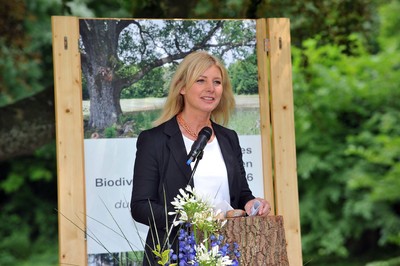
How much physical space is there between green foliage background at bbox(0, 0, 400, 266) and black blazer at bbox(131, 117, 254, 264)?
776cm

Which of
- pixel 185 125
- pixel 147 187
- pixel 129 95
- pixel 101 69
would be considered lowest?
pixel 147 187

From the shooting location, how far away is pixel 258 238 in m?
3.45

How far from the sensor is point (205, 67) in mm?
4125

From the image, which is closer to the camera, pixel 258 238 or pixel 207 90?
pixel 258 238

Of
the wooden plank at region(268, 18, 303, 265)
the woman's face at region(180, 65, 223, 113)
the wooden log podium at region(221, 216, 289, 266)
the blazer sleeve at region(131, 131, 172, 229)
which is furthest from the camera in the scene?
the wooden plank at region(268, 18, 303, 265)

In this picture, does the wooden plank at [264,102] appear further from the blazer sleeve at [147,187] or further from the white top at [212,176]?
the blazer sleeve at [147,187]

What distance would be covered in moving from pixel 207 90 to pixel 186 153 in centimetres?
28

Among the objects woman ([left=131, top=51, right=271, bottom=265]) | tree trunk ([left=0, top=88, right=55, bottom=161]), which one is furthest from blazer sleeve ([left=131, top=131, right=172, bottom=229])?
tree trunk ([left=0, top=88, right=55, bottom=161])

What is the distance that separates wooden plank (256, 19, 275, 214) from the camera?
17.3ft

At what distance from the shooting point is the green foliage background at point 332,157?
12.4 meters

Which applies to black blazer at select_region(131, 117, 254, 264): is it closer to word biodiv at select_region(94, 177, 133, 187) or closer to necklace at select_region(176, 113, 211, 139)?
necklace at select_region(176, 113, 211, 139)

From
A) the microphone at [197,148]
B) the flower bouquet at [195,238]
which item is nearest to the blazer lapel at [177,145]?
the microphone at [197,148]

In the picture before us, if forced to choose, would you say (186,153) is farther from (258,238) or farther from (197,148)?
(258,238)

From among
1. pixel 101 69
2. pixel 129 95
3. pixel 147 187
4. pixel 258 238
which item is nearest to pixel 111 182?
pixel 129 95
